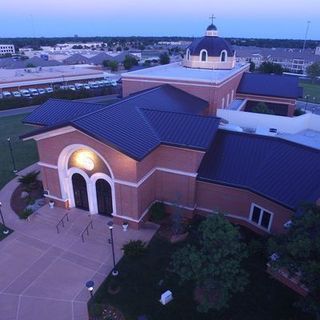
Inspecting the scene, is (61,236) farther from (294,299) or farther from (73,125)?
(294,299)

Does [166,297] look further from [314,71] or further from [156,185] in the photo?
[314,71]

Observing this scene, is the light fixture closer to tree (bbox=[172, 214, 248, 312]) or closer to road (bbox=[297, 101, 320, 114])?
tree (bbox=[172, 214, 248, 312])

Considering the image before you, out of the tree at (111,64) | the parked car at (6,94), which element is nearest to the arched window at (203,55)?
the parked car at (6,94)

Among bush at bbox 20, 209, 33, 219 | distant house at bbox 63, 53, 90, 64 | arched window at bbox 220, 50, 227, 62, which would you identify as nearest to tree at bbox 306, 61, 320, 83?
arched window at bbox 220, 50, 227, 62

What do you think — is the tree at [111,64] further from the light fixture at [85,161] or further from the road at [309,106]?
the light fixture at [85,161]

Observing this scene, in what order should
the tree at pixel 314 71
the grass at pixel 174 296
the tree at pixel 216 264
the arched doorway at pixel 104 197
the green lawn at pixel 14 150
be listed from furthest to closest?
the tree at pixel 314 71 < the green lawn at pixel 14 150 < the arched doorway at pixel 104 197 < the grass at pixel 174 296 < the tree at pixel 216 264
